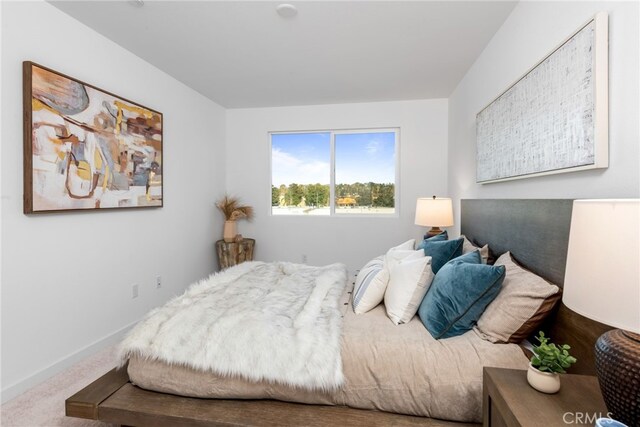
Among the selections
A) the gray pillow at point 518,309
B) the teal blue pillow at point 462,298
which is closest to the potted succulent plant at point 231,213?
the teal blue pillow at point 462,298

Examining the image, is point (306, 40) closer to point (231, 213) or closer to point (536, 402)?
point (231, 213)

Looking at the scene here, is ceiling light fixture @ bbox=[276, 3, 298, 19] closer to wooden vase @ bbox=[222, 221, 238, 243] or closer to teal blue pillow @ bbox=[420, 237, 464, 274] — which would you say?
teal blue pillow @ bbox=[420, 237, 464, 274]

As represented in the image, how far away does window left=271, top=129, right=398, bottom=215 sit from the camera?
4555mm

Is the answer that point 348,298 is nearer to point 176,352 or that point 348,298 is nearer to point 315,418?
point 315,418

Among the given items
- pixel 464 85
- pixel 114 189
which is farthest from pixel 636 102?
pixel 114 189

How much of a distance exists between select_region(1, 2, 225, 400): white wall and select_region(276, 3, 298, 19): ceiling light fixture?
1544 millimetres

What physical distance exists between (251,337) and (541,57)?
7.24 ft

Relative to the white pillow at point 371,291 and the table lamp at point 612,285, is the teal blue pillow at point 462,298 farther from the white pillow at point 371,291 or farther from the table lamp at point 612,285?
the table lamp at point 612,285

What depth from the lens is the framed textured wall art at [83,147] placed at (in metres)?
2.07

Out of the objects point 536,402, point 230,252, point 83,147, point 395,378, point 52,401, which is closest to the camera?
point 536,402

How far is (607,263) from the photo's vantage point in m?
0.77

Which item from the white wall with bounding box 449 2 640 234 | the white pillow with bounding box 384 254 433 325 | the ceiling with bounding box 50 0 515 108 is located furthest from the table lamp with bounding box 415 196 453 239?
the white pillow with bounding box 384 254 433 325

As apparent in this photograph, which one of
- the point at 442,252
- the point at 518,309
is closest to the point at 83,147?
the point at 442,252

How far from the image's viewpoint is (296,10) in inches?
88.7
